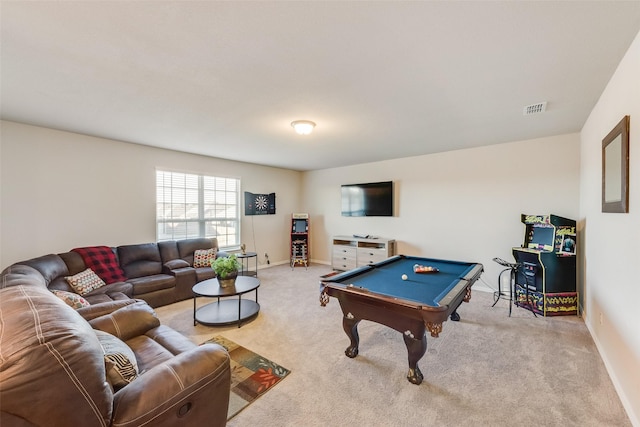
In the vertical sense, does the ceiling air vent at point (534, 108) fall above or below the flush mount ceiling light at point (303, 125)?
above

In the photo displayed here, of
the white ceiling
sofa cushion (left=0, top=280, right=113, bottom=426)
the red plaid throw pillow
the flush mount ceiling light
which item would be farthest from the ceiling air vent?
the red plaid throw pillow

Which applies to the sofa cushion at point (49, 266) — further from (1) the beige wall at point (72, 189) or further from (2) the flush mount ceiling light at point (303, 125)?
(2) the flush mount ceiling light at point (303, 125)

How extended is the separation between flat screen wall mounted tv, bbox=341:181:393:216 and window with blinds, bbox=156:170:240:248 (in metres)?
2.52

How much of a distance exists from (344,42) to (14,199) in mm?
4454

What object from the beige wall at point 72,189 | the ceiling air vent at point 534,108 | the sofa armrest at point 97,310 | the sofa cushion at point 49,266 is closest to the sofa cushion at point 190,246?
the beige wall at point 72,189

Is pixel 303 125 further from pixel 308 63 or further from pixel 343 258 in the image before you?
pixel 343 258

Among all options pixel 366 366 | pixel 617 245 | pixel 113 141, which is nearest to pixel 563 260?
pixel 617 245

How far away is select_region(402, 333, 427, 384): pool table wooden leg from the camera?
6.83 feet

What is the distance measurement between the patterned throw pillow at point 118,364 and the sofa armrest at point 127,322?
0.42 m

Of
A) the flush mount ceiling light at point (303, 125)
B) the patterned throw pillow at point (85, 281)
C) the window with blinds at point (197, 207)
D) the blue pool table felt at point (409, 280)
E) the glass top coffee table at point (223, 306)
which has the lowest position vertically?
the glass top coffee table at point (223, 306)

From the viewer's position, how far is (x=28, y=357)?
84 cm

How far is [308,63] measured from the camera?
1974 mm

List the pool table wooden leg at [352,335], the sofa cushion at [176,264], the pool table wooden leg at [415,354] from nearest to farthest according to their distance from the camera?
the pool table wooden leg at [415,354] < the pool table wooden leg at [352,335] < the sofa cushion at [176,264]

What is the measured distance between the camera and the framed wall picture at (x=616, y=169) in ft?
6.08
